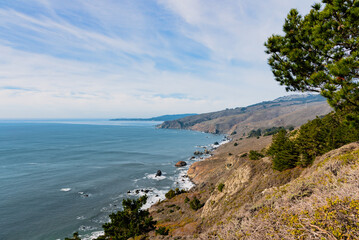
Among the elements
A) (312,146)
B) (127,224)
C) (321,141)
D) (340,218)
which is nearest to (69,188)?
(127,224)

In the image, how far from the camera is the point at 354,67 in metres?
11.3

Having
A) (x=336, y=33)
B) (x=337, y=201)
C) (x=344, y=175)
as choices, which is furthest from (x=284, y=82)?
(x=337, y=201)

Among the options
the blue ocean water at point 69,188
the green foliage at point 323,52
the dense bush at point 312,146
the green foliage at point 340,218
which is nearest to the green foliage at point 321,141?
the dense bush at point 312,146

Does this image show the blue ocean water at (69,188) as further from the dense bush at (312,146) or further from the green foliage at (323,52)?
the green foliage at (323,52)

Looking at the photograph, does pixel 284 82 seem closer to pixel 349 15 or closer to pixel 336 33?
pixel 336 33

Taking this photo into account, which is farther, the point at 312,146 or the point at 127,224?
the point at 312,146

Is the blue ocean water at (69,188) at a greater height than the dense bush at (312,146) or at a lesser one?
lesser

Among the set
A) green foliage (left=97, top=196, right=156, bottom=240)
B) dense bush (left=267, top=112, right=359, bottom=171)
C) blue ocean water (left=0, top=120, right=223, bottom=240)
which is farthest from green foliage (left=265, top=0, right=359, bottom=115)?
blue ocean water (left=0, top=120, right=223, bottom=240)

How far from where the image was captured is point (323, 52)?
44.2 feet

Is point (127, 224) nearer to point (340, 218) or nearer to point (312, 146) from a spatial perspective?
point (340, 218)

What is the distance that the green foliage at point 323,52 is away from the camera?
38.4ft

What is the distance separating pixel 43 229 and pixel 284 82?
58969 mm

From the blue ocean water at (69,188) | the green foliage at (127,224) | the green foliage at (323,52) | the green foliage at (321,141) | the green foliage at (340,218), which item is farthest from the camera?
the blue ocean water at (69,188)

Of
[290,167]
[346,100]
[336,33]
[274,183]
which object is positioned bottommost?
[274,183]
